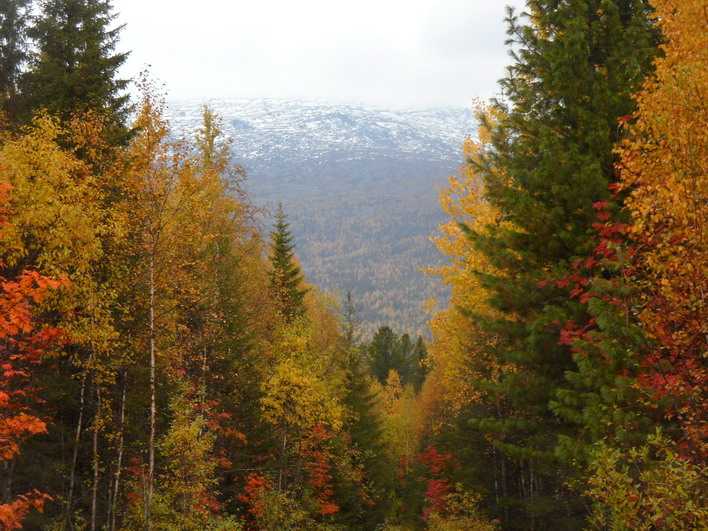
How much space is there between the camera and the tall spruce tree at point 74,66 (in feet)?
52.3

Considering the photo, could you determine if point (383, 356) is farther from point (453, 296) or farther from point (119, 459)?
point (119, 459)

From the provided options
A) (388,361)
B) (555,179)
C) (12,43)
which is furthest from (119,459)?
(388,361)

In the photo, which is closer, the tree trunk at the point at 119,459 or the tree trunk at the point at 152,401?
the tree trunk at the point at 152,401

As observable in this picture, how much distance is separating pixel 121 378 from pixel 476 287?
10.4 metres

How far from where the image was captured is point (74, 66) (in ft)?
53.5

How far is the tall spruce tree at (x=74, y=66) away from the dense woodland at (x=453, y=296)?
0.24 feet

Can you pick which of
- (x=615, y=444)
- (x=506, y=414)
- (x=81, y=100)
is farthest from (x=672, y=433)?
(x=81, y=100)

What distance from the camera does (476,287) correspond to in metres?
17.3

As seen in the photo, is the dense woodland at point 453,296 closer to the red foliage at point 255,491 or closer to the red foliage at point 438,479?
the red foliage at point 255,491

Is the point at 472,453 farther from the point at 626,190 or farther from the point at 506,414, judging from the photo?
the point at 626,190

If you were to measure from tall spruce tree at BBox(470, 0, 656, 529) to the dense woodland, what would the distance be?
51mm

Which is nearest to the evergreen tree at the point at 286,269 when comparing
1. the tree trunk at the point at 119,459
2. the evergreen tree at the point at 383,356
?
the tree trunk at the point at 119,459

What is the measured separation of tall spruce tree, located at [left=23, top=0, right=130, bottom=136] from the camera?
628 inches

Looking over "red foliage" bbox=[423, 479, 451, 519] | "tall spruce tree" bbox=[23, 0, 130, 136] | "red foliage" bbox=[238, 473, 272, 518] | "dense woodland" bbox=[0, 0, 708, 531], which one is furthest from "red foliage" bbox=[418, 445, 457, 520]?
"tall spruce tree" bbox=[23, 0, 130, 136]
